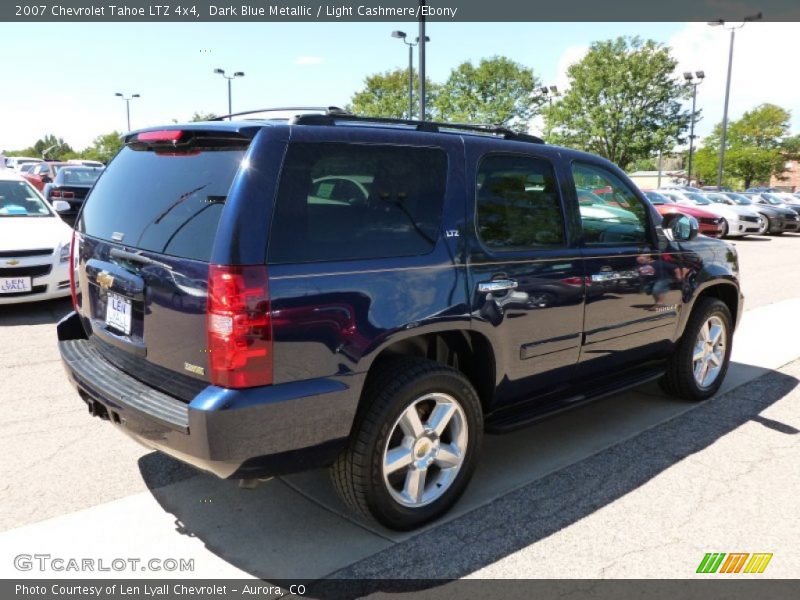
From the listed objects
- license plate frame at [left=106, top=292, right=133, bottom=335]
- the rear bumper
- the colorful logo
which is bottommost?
the colorful logo

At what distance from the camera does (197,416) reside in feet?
7.95

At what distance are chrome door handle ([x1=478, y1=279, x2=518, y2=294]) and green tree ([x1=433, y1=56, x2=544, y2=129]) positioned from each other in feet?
132

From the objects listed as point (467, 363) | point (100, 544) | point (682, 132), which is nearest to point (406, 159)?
point (467, 363)

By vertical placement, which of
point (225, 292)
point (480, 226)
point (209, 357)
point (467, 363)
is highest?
point (480, 226)

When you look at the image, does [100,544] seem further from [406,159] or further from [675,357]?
[675,357]

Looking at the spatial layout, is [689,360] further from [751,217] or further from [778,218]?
[778,218]

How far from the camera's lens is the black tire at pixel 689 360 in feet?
15.3

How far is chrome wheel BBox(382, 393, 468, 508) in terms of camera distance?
294cm

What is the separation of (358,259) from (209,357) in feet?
2.36

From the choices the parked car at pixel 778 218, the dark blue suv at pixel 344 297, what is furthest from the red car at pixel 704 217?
the dark blue suv at pixel 344 297

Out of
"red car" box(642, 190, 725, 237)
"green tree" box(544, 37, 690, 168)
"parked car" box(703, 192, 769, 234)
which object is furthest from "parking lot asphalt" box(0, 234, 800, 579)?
"green tree" box(544, 37, 690, 168)

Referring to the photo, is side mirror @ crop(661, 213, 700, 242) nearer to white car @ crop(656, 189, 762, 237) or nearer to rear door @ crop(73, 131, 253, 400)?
rear door @ crop(73, 131, 253, 400)

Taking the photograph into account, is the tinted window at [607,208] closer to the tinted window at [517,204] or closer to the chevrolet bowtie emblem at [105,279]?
the tinted window at [517,204]

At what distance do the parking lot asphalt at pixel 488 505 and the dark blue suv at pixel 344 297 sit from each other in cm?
30
